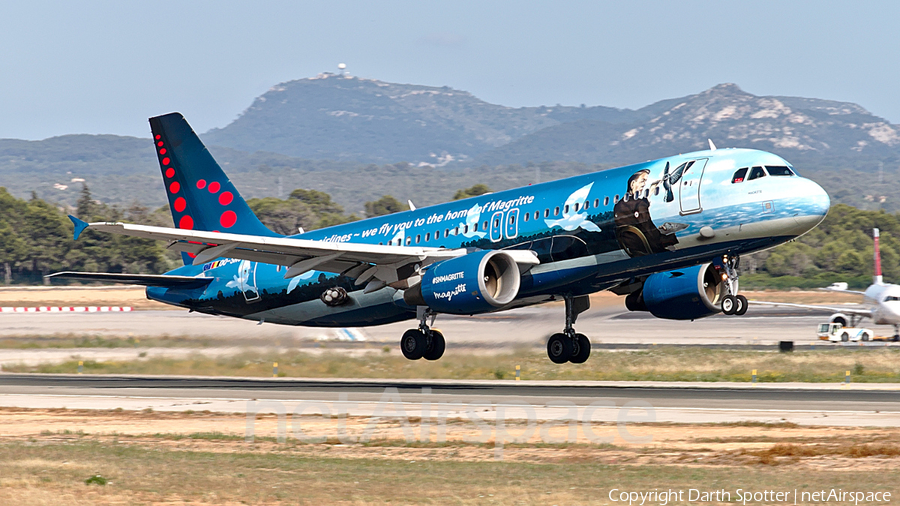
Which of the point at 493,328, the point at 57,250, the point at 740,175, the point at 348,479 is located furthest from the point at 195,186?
the point at 57,250

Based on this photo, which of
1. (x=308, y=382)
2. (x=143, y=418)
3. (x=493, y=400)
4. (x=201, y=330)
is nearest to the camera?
(x=143, y=418)

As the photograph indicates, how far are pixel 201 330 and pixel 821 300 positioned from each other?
70925mm

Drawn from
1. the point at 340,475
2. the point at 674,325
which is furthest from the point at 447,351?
the point at 674,325

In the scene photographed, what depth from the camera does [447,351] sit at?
40.6 m

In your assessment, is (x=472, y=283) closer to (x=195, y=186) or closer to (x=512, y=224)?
(x=512, y=224)

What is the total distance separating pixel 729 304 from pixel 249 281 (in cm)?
1803

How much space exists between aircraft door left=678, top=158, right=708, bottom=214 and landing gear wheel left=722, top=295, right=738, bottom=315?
2787 millimetres

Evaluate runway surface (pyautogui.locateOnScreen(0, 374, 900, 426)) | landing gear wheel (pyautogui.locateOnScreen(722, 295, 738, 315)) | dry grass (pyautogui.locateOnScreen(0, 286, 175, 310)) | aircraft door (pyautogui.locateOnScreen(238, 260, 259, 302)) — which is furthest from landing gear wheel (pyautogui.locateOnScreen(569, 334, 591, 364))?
dry grass (pyautogui.locateOnScreen(0, 286, 175, 310))

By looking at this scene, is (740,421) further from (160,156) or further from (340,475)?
(160,156)

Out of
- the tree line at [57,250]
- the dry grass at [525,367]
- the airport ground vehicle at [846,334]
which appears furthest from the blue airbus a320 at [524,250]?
the tree line at [57,250]

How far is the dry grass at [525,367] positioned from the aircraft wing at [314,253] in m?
6.73

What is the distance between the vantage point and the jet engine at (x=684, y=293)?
33.7 metres

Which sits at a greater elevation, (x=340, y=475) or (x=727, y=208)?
(x=727, y=208)

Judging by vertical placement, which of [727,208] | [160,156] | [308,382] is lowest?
[308,382]
